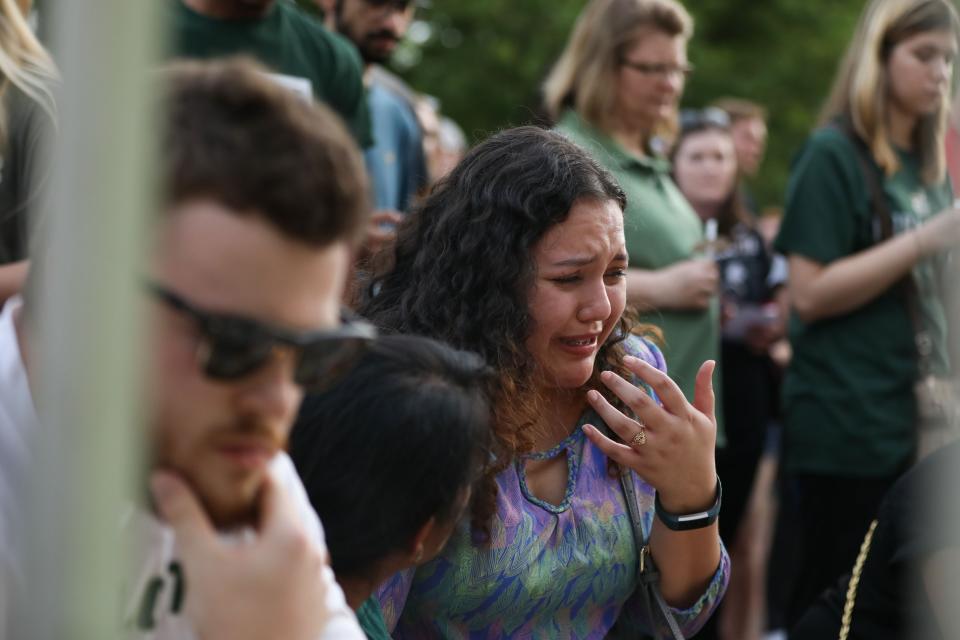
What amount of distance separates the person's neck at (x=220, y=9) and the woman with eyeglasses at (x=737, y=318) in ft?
6.09

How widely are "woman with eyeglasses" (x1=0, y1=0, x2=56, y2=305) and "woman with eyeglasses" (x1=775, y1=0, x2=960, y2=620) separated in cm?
203

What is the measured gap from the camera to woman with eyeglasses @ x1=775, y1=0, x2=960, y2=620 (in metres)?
3.52

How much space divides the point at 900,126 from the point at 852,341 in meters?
0.62

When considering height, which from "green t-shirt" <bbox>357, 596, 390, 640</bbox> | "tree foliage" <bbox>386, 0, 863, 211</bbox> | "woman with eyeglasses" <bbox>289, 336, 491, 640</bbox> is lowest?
"tree foliage" <bbox>386, 0, 863, 211</bbox>

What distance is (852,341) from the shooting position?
3598mm

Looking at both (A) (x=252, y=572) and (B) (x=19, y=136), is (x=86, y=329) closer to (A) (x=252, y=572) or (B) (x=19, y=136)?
(A) (x=252, y=572)

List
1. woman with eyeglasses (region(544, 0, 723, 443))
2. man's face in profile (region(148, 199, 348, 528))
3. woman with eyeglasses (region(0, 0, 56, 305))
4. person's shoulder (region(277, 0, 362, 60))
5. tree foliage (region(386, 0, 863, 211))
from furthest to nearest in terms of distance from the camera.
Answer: tree foliage (region(386, 0, 863, 211)) → woman with eyeglasses (region(544, 0, 723, 443)) → person's shoulder (region(277, 0, 362, 60)) → woman with eyeglasses (region(0, 0, 56, 305)) → man's face in profile (region(148, 199, 348, 528))

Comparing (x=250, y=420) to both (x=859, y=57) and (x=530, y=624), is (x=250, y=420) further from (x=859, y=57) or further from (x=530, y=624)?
(x=859, y=57)

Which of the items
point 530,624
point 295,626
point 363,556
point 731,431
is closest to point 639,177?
point 731,431

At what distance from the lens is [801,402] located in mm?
3676

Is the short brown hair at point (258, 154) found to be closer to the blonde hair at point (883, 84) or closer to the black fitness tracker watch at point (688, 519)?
the black fitness tracker watch at point (688, 519)

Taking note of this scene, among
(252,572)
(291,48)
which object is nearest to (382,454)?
(252,572)

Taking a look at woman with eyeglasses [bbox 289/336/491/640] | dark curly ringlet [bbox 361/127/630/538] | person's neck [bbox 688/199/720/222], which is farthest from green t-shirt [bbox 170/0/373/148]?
person's neck [bbox 688/199/720/222]

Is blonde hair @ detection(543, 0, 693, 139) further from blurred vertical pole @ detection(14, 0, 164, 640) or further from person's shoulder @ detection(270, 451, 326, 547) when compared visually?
blurred vertical pole @ detection(14, 0, 164, 640)
